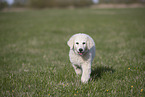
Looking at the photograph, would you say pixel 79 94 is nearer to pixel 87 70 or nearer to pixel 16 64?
pixel 87 70

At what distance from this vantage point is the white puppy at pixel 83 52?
3.17 m

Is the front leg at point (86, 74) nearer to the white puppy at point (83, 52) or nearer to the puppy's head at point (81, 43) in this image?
the white puppy at point (83, 52)

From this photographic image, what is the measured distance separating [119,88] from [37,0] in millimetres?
88277

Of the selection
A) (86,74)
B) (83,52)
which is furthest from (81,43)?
(86,74)

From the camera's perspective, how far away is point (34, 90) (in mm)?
3127

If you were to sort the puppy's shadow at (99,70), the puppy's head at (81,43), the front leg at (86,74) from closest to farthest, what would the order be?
the puppy's head at (81,43) → the front leg at (86,74) → the puppy's shadow at (99,70)

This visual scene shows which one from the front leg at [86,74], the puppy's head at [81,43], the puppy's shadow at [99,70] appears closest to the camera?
the puppy's head at [81,43]

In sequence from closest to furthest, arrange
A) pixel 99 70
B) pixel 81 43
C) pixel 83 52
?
1. pixel 81 43
2. pixel 83 52
3. pixel 99 70

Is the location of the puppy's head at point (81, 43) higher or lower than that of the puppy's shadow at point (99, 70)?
higher

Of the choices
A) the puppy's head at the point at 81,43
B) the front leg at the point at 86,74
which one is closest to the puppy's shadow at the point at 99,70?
the front leg at the point at 86,74

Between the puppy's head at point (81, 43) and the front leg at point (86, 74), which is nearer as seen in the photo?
the puppy's head at point (81, 43)

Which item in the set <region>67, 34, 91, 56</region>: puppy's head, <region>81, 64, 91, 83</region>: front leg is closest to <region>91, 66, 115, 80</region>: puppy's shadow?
<region>81, 64, 91, 83</region>: front leg

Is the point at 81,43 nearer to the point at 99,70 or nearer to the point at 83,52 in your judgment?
the point at 83,52

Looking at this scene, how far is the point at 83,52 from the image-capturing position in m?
3.27
